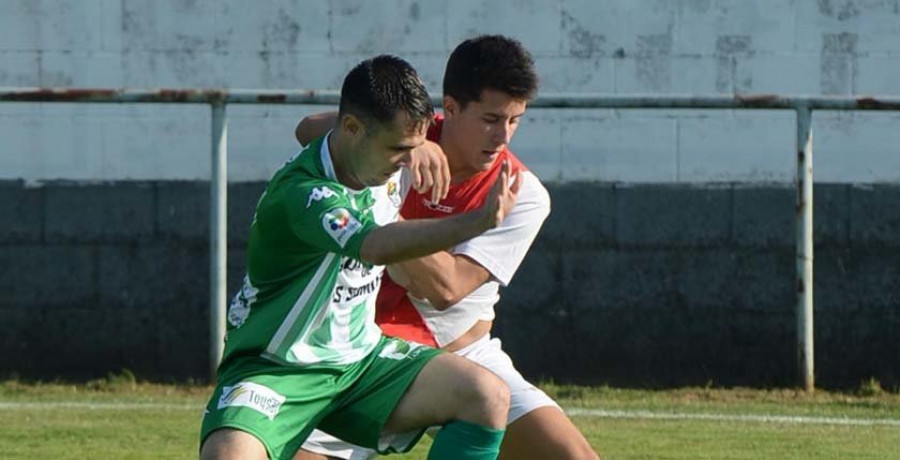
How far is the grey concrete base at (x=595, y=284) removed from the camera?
9320mm

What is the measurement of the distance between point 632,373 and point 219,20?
284 cm

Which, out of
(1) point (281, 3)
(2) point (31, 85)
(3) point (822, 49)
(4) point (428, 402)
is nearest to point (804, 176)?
(3) point (822, 49)

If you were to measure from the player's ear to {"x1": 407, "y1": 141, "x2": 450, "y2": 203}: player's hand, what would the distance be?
32cm

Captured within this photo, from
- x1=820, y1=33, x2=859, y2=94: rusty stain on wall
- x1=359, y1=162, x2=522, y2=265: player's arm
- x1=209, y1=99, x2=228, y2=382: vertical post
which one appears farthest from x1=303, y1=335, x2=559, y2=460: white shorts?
x1=820, y1=33, x2=859, y2=94: rusty stain on wall

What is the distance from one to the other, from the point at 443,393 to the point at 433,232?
0.71 metres

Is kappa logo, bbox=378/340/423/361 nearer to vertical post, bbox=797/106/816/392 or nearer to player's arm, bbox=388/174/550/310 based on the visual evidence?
player's arm, bbox=388/174/550/310

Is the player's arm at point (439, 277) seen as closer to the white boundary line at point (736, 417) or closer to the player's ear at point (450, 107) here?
the player's ear at point (450, 107)

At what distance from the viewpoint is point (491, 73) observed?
492 cm

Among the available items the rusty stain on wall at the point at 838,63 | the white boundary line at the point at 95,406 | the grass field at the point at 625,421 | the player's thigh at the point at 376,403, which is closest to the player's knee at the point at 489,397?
the player's thigh at the point at 376,403

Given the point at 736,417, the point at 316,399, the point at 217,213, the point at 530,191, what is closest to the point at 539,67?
the point at 217,213

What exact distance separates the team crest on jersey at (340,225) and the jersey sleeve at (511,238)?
86 centimetres

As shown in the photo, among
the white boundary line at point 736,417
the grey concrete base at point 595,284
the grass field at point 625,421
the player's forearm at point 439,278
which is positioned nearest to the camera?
the player's forearm at point 439,278

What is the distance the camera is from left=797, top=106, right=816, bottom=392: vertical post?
29.0 ft

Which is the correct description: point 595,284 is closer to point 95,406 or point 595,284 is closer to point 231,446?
point 95,406
